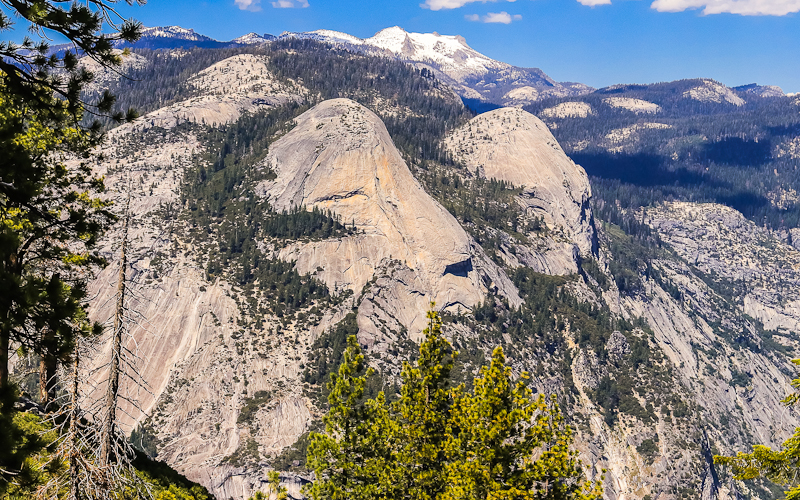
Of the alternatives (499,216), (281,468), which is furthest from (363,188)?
(281,468)

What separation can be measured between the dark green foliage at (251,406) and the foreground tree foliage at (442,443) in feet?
227

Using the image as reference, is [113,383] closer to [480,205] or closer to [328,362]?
[328,362]

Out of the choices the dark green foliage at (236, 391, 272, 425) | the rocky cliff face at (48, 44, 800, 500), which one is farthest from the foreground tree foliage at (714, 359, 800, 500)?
the dark green foliage at (236, 391, 272, 425)

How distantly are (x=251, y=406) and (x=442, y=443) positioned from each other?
252ft

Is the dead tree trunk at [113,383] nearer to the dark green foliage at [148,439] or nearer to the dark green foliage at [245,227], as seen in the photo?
the dark green foliage at [148,439]

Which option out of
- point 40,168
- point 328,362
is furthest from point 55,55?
point 328,362

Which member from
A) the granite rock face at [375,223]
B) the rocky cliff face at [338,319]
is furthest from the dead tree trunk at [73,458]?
the granite rock face at [375,223]

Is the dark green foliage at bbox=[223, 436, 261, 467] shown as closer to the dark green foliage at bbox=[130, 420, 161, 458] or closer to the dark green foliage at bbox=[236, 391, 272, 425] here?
the dark green foliage at bbox=[236, 391, 272, 425]

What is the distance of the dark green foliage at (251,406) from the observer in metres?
93.0

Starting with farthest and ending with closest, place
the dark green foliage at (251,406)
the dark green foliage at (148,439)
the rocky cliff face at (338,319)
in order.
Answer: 1. the rocky cliff face at (338,319)
2. the dark green foliage at (251,406)
3. the dark green foliage at (148,439)

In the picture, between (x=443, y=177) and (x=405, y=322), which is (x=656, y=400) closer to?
(x=405, y=322)

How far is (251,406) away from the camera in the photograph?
314ft

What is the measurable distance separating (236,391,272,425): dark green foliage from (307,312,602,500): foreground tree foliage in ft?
227

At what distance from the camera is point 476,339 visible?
412ft
